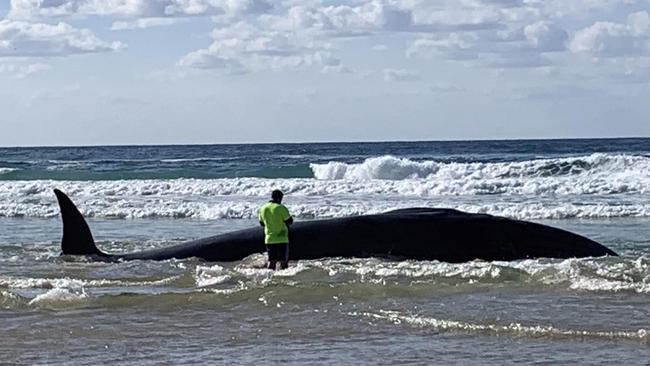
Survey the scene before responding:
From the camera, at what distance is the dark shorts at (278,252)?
55.3 ft

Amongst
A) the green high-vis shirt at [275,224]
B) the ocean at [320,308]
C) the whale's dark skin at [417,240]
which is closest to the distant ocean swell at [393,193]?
the ocean at [320,308]

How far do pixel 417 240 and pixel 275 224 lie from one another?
199cm

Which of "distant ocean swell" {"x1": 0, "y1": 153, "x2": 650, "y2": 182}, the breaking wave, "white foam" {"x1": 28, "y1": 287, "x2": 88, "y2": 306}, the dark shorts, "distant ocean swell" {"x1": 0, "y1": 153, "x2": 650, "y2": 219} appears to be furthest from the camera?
"distant ocean swell" {"x1": 0, "y1": 153, "x2": 650, "y2": 182}

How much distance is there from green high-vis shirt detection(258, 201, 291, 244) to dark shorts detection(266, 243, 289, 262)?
0.18 feet

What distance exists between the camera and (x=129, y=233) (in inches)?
992

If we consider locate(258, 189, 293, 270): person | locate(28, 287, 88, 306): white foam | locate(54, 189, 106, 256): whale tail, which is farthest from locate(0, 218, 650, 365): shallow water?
locate(258, 189, 293, 270): person

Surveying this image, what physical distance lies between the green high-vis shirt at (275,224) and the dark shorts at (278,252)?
6 cm

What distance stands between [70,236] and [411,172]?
117ft

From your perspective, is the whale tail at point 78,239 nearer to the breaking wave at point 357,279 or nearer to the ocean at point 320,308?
the ocean at point 320,308

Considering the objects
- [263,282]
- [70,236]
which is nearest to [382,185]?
[70,236]

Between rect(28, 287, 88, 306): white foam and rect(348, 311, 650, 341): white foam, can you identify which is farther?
rect(28, 287, 88, 306): white foam

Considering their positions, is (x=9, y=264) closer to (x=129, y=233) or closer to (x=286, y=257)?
(x=286, y=257)

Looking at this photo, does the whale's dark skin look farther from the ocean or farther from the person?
the person

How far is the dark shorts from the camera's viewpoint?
16.8 m
